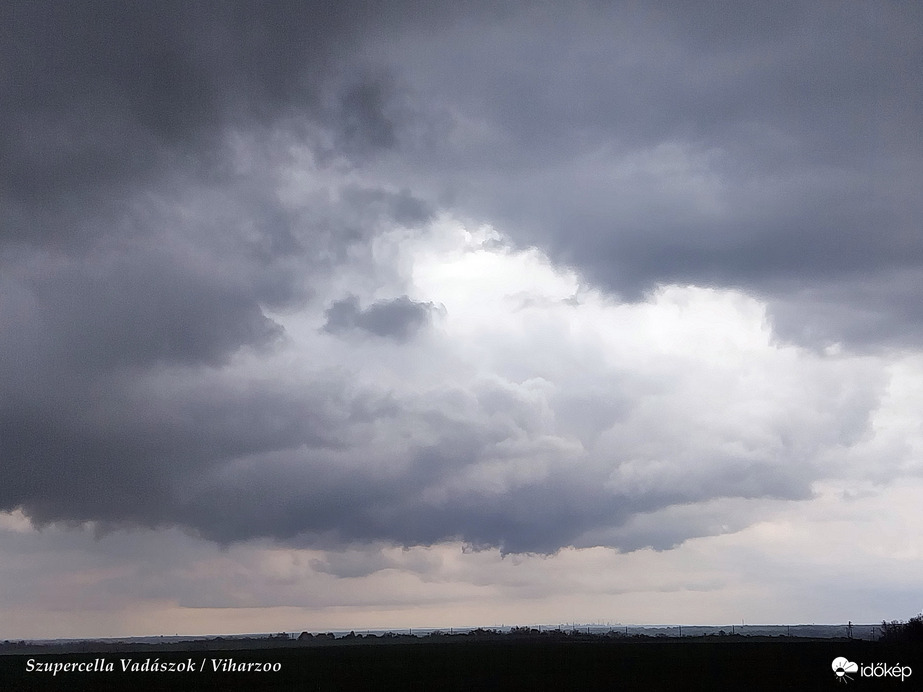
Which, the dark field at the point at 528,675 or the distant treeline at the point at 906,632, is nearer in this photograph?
the dark field at the point at 528,675

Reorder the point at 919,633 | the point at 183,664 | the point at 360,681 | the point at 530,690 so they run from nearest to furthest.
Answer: the point at 530,690, the point at 360,681, the point at 183,664, the point at 919,633

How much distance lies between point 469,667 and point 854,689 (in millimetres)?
46615

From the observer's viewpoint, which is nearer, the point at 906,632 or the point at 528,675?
the point at 528,675

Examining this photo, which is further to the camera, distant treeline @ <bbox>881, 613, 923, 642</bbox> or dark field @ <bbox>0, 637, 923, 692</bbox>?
distant treeline @ <bbox>881, 613, 923, 642</bbox>

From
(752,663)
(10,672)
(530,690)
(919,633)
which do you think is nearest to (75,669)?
(10,672)

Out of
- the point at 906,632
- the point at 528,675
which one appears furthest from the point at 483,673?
the point at 906,632

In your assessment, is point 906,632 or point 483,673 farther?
point 906,632

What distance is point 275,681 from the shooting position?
8344 centimetres

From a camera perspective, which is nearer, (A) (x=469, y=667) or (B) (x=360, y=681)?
(B) (x=360, y=681)

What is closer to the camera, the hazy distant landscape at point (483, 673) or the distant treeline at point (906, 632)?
the hazy distant landscape at point (483, 673)

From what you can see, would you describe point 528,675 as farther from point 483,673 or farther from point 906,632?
point 906,632

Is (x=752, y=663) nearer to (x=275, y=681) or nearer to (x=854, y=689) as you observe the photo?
(x=854, y=689)

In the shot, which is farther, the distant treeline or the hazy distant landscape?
the distant treeline

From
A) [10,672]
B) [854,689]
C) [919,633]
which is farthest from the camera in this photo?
[919,633]
